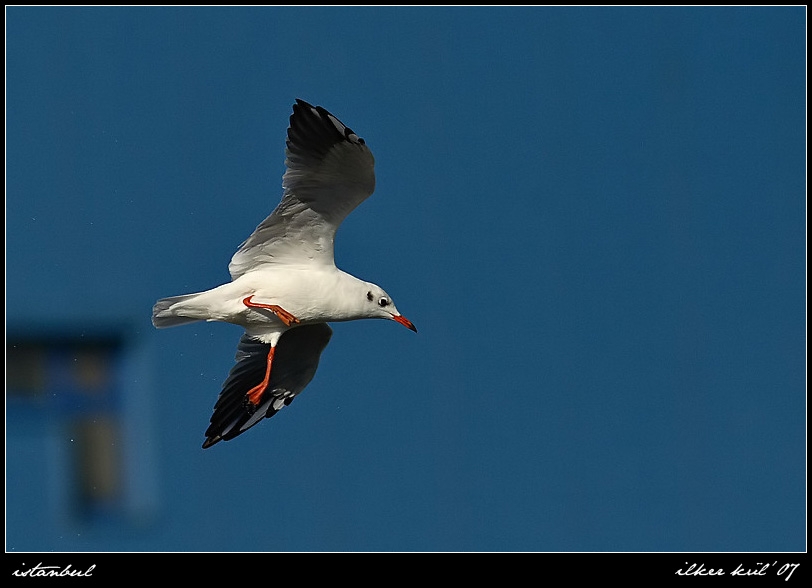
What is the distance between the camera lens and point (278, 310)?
251 inches

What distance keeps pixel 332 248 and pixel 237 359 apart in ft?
3.39

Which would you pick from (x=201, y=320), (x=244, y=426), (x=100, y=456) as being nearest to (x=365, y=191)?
(x=201, y=320)

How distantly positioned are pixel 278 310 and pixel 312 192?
67 centimetres

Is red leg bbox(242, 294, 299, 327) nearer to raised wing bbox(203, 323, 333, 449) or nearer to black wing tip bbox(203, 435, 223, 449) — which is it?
raised wing bbox(203, 323, 333, 449)

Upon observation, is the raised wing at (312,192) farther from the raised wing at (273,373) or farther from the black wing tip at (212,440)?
the black wing tip at (212,440)

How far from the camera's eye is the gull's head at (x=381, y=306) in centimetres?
649

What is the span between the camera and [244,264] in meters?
6.54

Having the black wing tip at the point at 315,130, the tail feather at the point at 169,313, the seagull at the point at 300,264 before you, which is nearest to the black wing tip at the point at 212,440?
the seagull at the point at 300,264

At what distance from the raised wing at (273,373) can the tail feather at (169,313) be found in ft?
1.81

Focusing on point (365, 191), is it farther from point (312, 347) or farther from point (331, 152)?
point (312, 347)

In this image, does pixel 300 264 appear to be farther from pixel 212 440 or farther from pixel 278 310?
pixel 212 440

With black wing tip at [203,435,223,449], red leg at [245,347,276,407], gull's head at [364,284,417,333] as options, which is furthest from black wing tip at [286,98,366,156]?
black wing tip at [203,435,223,449]

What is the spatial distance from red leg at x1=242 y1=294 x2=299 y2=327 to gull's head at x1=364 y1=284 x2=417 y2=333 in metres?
0.41

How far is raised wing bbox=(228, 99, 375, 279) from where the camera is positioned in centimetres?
607
